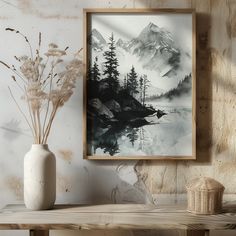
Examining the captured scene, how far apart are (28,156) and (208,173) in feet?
3.15

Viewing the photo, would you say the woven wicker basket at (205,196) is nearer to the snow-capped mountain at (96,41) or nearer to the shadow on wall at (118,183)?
the shadow on wall at (118,183)

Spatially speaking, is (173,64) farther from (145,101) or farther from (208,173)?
(208,173)

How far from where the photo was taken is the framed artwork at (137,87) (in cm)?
241

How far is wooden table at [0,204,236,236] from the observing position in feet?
6.45

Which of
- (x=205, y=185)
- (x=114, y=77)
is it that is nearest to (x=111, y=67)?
(x=114, y=77)

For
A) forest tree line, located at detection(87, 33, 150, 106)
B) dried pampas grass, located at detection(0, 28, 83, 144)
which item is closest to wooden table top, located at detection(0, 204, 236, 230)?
dried pampas grass, located at detection(0, 28, 83, 144)

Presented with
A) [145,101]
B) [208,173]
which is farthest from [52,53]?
[208,173]

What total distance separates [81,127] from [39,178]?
39 cm

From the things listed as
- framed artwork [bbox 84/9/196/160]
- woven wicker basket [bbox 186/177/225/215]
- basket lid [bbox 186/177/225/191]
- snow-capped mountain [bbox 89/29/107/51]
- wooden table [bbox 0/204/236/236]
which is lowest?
wooden table [bbox 0/204/236/236]

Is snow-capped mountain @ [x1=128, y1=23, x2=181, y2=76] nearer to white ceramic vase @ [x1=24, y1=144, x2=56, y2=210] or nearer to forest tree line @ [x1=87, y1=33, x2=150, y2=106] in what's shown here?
forest tree line @ [x1=87, y1=33, x2=150, y2=106]

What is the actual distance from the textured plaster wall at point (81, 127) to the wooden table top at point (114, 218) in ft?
0.52

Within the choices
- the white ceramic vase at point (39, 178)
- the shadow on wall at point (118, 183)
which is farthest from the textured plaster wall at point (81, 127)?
the white ceramic vase at point (39, 178)

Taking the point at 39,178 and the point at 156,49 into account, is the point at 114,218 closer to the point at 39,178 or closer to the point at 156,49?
the point at 39,178

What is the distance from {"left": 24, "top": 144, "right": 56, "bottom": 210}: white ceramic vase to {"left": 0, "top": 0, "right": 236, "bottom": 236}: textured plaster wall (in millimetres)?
215
